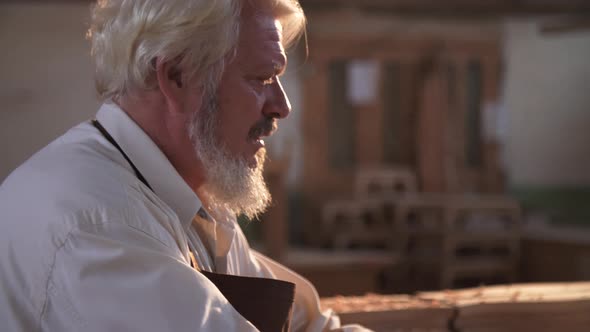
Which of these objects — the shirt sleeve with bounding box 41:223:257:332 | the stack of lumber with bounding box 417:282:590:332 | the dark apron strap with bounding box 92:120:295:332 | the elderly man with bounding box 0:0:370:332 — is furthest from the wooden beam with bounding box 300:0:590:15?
the shirt sleeve with bounding box 41:223:257:332

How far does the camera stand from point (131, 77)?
1476 millimetres

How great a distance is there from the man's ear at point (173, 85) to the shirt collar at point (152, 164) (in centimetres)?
8

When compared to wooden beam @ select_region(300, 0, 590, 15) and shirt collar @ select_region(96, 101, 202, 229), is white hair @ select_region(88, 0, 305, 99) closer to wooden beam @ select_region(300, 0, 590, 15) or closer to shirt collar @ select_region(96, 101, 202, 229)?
shirt collar @ select_region(96, 101, 202, 229)

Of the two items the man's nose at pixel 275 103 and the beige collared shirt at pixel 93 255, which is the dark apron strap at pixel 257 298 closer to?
the beige collared shirt at pixel 93 255

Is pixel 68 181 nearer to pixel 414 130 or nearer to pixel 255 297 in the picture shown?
pixel 255 297

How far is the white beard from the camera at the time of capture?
60.1 inches

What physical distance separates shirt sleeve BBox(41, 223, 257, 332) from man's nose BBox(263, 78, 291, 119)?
48 cm

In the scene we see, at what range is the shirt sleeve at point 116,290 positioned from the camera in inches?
45.8

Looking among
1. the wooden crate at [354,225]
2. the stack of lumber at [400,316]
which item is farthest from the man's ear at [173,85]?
the wooden crate at [354,225]

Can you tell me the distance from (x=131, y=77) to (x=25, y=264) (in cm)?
43

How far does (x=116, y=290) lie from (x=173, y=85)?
47cm

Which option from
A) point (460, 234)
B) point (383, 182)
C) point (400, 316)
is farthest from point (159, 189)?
point (383, 182)

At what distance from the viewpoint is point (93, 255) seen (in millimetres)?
1166

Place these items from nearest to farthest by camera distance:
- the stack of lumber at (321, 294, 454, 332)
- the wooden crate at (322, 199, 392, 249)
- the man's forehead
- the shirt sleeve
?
the shirt sleeve → the man's forehead → the stack of lumber at (321, 294, 454, 332) → the wooden crate at (322, 199, 392, 249)
